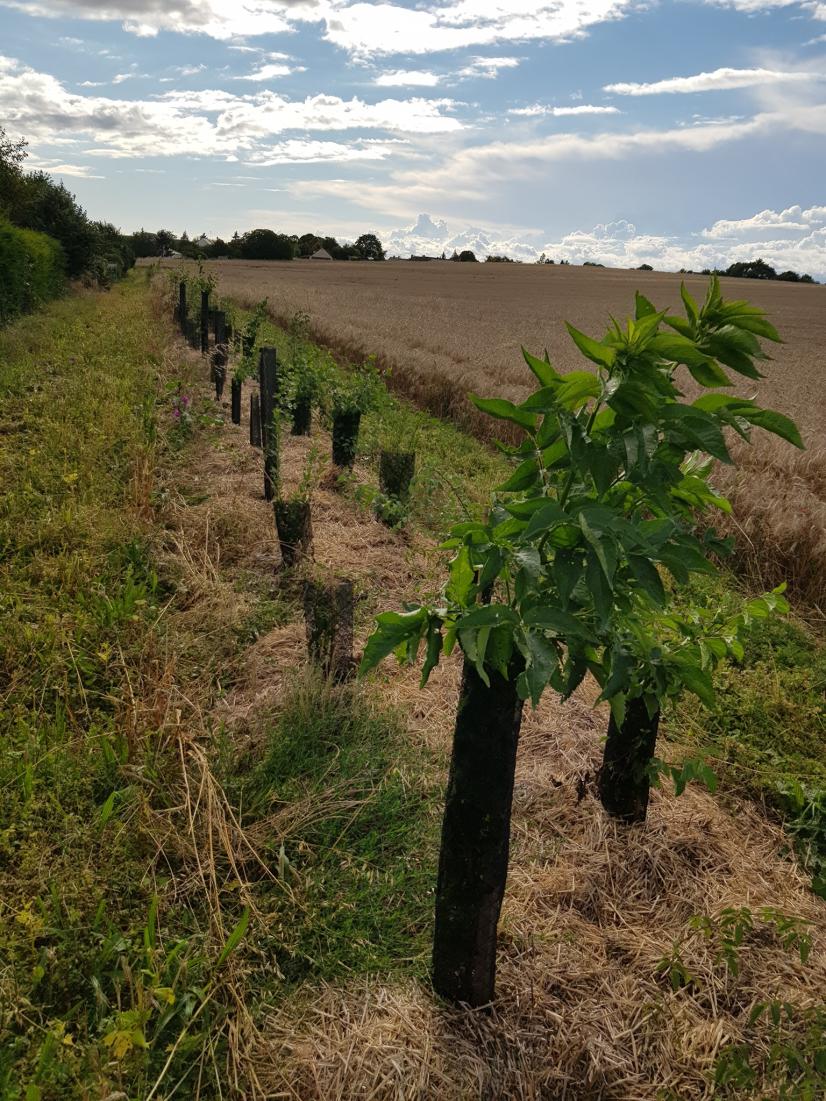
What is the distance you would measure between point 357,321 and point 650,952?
20.2 meters

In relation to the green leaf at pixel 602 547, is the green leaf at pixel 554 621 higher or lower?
lower

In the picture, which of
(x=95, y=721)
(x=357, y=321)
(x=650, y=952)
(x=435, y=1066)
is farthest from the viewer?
(x=357, y=321)

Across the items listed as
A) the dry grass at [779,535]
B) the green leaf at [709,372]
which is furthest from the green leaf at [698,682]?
the dry grass at [779,535]

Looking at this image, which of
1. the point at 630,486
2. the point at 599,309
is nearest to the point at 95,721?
the point at 630,486

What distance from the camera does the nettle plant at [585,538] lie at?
4.40ft

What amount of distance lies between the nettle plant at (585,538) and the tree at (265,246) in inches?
3099

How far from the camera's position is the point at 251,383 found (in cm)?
1170

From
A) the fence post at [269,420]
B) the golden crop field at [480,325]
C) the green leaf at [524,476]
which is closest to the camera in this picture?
the green leaf at [524,476]

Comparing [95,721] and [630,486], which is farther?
[95,721]

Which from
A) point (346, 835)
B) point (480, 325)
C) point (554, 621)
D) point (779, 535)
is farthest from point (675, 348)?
point (480, 325)

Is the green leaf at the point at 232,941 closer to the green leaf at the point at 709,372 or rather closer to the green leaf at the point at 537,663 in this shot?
the green leaf at the point at 537,663

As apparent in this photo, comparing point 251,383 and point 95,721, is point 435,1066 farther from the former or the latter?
point 251,383

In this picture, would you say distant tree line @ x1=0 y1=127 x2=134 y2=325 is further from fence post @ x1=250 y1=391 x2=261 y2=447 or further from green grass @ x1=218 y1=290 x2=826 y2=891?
green grass @ x1=218 y1=290 x2=826 y2=891

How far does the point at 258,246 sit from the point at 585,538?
80.8 m
